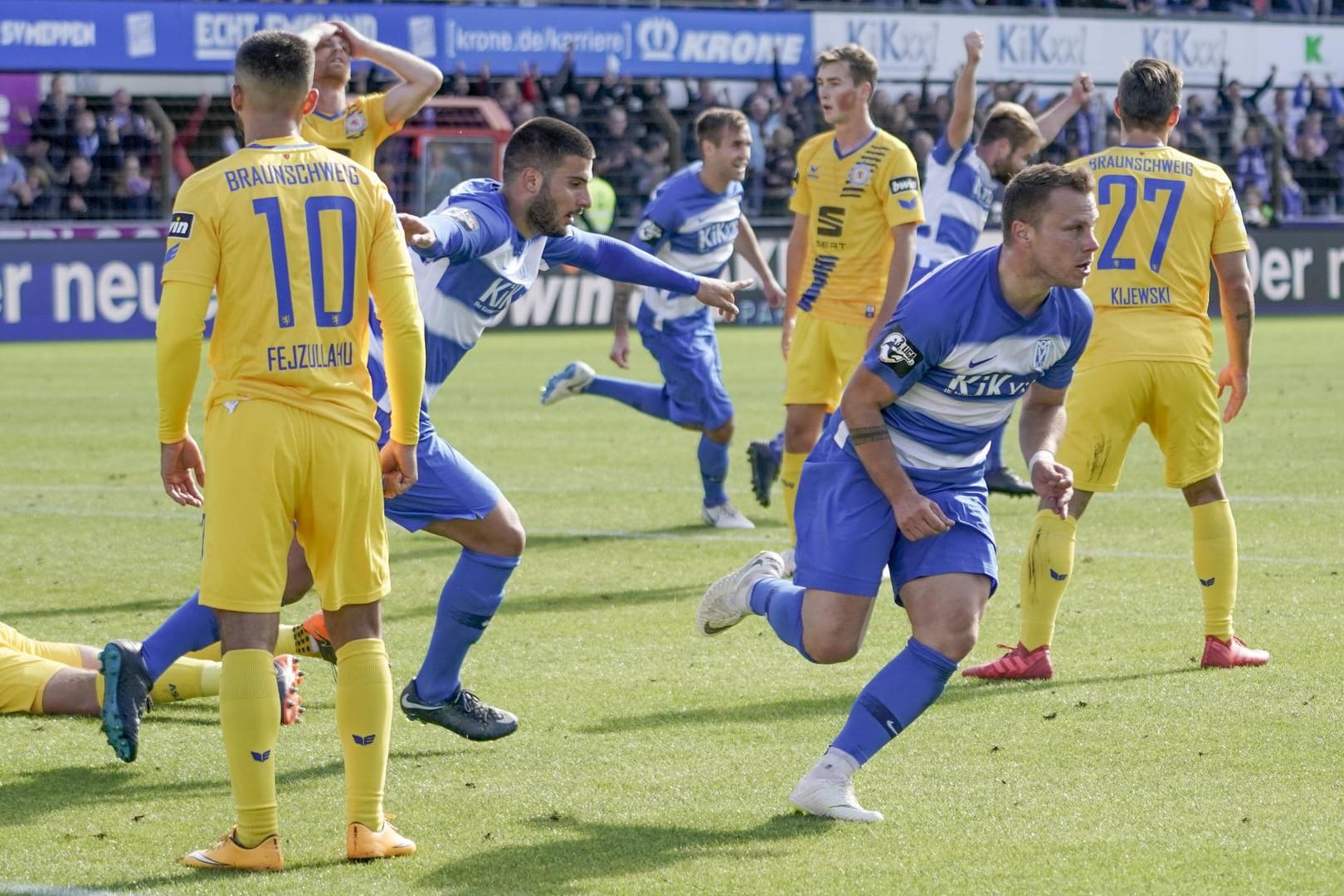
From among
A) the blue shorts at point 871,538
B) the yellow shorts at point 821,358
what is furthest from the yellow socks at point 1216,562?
the yellow shorts at point 821,358

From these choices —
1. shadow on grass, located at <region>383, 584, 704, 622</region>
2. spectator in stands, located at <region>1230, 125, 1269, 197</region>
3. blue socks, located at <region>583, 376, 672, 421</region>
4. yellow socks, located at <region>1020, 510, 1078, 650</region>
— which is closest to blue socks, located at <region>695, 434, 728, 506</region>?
blue socks, located at <region>583, 376, 672, 421</region>

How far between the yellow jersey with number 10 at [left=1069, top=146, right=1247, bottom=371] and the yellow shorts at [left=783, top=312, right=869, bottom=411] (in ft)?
7.73

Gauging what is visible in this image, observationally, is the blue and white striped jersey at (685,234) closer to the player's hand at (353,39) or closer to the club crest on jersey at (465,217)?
the player's hand at (353,39)

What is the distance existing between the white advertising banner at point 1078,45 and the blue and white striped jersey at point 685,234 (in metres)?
20.1

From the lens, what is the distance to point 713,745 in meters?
5.78

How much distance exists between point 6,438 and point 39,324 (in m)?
9.37

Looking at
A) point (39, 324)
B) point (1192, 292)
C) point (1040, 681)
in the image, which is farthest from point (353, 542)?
point (39, 324)

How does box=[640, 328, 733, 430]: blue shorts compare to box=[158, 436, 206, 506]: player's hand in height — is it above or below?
below

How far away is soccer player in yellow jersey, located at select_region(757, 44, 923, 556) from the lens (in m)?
9.12

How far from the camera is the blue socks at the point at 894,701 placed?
5.00 meters

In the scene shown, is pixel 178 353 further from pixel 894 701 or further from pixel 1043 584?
pixel 1043 584

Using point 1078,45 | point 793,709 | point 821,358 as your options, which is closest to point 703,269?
point 821,358

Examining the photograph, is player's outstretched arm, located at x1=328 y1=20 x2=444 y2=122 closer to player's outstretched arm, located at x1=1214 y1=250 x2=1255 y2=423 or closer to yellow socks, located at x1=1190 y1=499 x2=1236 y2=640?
player's outstretched arm, located at x1=1214 y1=250 x2=1255 y2=423

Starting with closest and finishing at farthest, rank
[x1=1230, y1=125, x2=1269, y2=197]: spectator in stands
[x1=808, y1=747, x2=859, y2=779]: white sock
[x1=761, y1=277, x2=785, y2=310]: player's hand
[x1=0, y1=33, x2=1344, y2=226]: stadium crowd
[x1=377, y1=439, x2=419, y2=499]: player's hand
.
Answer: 1. [x1=377, y1=439, x2=419, y2=499]: player's hand
2. [x1=808, y1=747, x2=859, y2=779]: white sock
3. [x1=761, y1=277, x2=785, y2=310]: player's hand
4. [x1=0, y1=33, x2=1344, y2=226]: stadium crowd
5. [x1=1230, y1=125, x2=1269, y2=197]: spectator in stands
